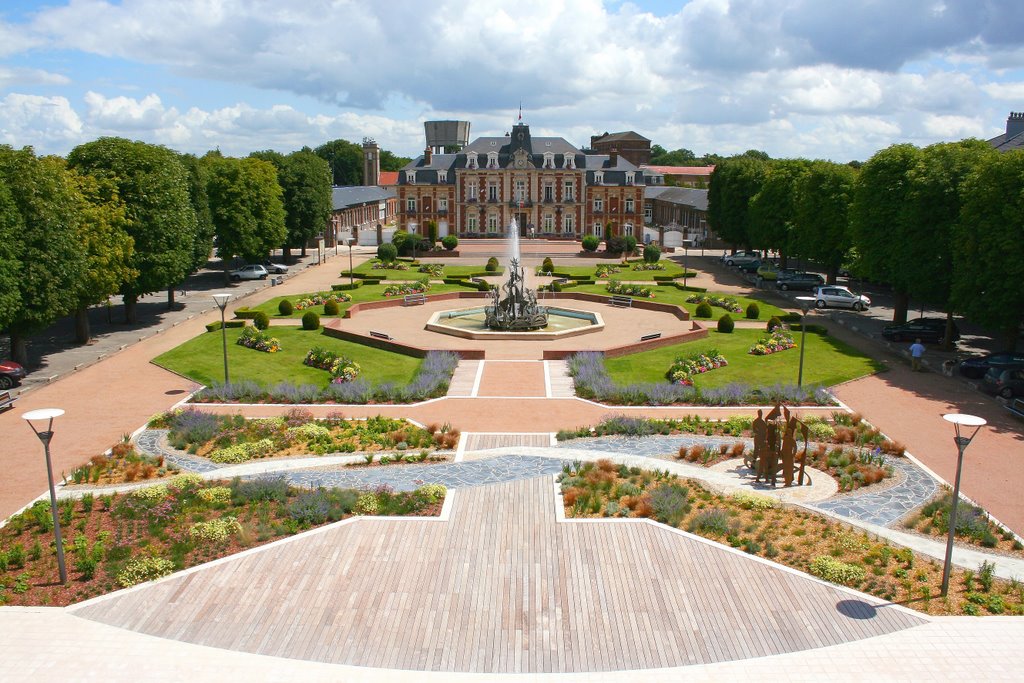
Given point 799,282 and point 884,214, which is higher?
point 884,214

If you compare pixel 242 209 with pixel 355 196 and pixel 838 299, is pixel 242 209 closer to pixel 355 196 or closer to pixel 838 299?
pixel 838 299

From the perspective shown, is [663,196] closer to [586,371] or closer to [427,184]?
[427,184]

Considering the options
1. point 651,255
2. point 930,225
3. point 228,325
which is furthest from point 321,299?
point 930,225

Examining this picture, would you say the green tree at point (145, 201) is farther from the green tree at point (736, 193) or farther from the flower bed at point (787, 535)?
the green tree at point (736, 193)

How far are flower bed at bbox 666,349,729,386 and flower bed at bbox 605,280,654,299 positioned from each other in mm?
18880

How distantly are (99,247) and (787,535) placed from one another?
112 feet

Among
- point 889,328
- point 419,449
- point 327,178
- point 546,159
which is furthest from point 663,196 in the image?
point 419,449

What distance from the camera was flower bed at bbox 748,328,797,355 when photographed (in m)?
38.3

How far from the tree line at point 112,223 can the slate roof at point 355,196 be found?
104ft

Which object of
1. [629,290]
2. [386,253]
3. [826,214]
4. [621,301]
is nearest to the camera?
[621,301]

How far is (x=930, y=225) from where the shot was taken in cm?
4000

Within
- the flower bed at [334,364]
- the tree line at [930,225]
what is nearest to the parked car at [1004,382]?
the tree line at [930,225]

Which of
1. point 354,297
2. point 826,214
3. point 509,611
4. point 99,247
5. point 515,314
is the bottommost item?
point 509,611

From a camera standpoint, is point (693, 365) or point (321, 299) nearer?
point (693, 365)
